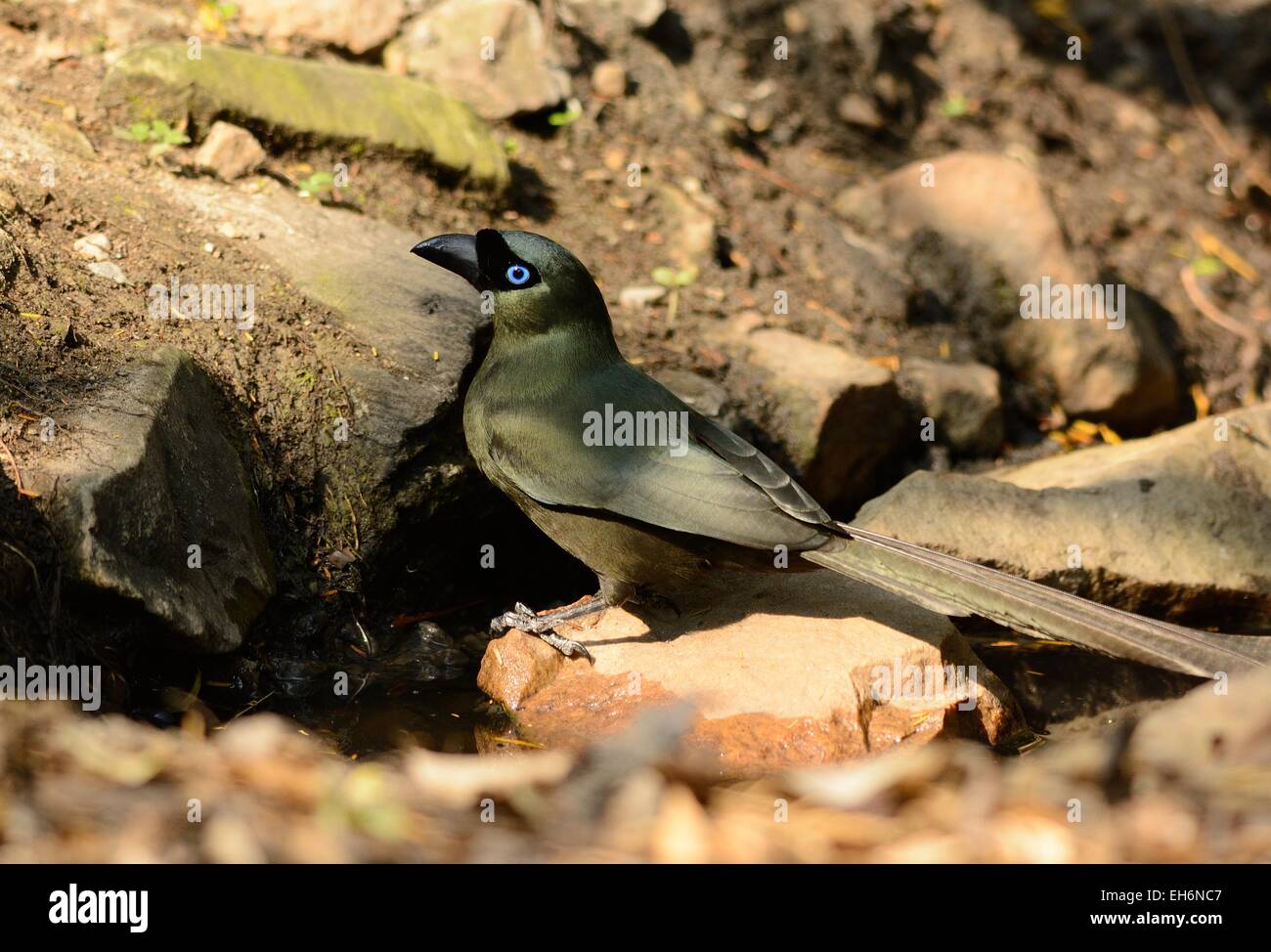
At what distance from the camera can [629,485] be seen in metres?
4.51

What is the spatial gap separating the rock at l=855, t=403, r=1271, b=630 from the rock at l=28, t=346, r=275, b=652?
2.67m

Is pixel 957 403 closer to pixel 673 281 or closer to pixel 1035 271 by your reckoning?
pixel 1035 271

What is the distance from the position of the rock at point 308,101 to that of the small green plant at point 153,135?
7 cm

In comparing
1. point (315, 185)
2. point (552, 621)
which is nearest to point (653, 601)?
point (552, 621)

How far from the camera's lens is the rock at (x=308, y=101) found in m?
5.80

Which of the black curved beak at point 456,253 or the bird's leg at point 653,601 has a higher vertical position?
the black curved beak at point 456,253

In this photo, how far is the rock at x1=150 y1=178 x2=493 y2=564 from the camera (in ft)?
16.4

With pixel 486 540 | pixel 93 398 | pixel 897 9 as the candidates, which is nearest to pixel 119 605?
pixel 93 398

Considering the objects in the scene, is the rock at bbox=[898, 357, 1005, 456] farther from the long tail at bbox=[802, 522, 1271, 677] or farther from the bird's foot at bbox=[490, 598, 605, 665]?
the bird's foot at bbox=[490, 598, 605, 665]

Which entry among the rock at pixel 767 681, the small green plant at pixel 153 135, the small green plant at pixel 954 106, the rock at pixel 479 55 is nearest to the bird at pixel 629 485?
the rock at pixel 767 681

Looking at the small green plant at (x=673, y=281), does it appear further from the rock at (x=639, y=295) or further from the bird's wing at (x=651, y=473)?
the bird's wing at (x=651, y=473)

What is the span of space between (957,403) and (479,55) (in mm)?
3355

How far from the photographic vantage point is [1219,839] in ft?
7.07

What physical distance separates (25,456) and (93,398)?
16.8 inches
